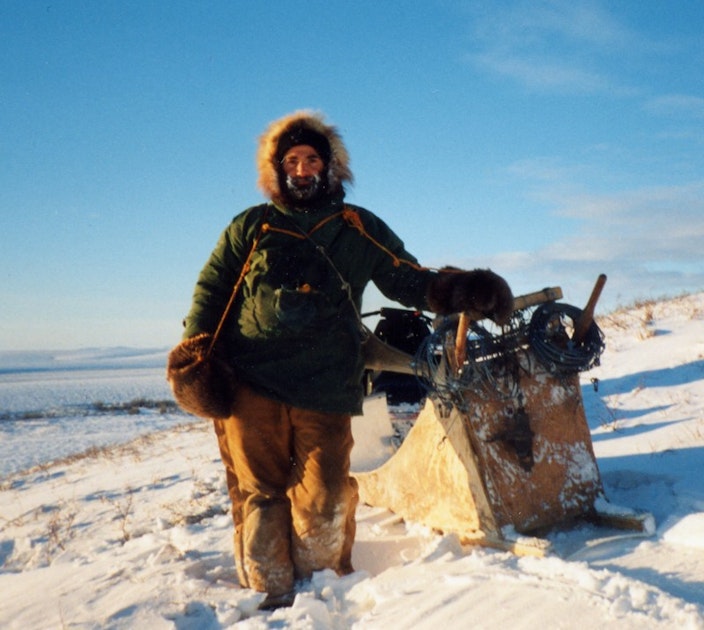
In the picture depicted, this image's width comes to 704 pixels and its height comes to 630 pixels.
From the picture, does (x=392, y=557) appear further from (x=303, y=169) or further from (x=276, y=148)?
(x=276, y=148)

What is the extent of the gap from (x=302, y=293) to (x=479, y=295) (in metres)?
0.75

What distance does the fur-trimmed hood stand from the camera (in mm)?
→ 3090

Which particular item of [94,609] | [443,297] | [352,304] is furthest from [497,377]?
[94,609]

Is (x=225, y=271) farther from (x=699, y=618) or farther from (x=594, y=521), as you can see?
(x=699, y=618)

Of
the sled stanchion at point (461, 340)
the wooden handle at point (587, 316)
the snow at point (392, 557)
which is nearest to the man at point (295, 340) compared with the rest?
the sled stanchion at point (461, 340)

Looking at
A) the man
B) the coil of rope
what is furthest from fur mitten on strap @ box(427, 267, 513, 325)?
the coil of rope

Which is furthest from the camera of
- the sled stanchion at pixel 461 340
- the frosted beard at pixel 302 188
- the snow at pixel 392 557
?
the frosted beard at pixel 302 188

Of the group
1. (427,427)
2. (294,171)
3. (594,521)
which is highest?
(294,171)

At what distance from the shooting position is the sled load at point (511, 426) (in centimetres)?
270

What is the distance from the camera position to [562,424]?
2.95 metres

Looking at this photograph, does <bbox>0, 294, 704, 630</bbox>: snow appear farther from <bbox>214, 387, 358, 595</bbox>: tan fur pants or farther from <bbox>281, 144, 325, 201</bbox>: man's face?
<bbox>281, 144, 325, 201</bbox>: man's face

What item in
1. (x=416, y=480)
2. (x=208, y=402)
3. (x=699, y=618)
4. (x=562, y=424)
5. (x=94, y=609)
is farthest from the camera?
(x=416, y=480)

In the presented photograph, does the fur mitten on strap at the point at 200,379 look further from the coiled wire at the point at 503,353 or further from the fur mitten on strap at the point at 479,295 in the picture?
the fur mitten on strap at the point at 479,295

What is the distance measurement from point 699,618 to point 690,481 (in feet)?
5.41
